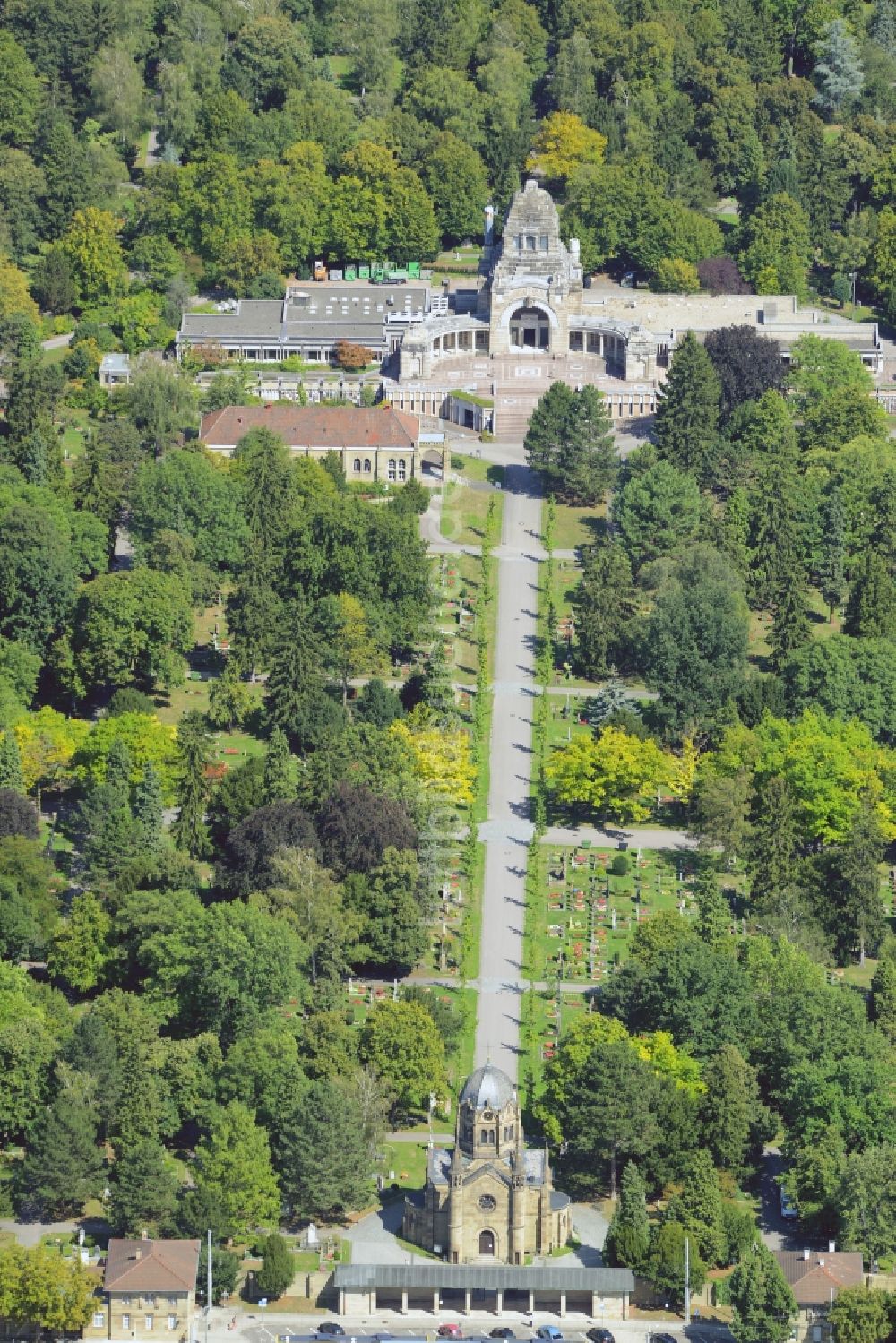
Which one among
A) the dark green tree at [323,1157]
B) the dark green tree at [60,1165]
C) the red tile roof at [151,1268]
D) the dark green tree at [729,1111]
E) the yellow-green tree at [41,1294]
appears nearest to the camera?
the yellow-green tree at [41,1294]

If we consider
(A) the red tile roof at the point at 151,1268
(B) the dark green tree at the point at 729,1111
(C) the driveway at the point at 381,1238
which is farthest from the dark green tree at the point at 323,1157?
(B) the dark green tree at the point at 729,1111

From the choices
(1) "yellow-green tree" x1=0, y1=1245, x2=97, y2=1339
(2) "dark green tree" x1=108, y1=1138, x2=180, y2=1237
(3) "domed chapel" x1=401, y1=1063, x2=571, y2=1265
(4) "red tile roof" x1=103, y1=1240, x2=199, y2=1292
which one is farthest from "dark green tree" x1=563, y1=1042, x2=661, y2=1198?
(1) "yellow-green tree" x1=0, y1=1245, x2=97, y2=1339

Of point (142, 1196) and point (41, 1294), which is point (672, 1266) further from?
point (41, 1294)

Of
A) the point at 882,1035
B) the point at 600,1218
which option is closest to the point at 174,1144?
the point at 600,1218

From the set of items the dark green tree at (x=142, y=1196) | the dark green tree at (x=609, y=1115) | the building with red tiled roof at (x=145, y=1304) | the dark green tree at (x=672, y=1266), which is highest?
the dark green tree at (x=609, y=1115)

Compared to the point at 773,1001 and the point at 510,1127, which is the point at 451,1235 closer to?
the point at 510,1127

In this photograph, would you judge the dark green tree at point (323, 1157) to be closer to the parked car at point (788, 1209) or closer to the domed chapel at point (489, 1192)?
the domed chapel at point (489, 1192)
